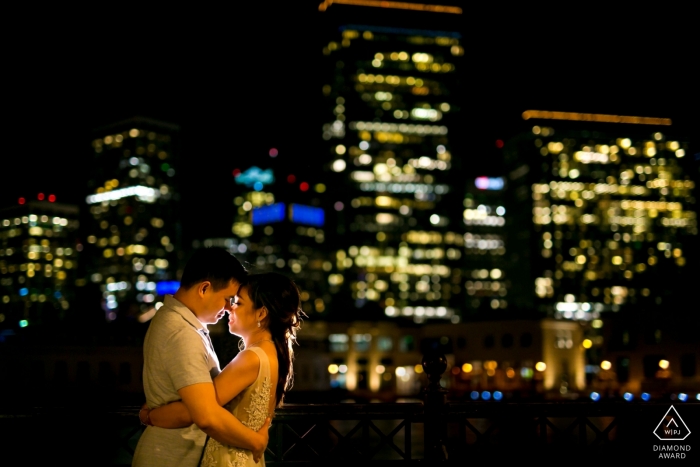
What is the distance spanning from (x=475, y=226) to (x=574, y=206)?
59.7ft

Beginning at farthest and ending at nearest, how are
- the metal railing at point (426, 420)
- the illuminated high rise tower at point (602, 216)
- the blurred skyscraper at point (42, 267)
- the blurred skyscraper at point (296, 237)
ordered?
the blurred skyscraper at point (296, 237) → the illuminated high rise tower at point (602, 216) → the blurred skyscraper at point (42, 267) → the metal railing at point (426, 420)

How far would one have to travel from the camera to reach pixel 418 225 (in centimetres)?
11831

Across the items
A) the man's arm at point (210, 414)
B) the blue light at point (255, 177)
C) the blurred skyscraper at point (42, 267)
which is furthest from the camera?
the blue light at point (255, 177)

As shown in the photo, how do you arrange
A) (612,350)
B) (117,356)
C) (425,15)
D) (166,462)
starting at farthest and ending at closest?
(425,15) < (612,350) < (117,356) < (166,462)

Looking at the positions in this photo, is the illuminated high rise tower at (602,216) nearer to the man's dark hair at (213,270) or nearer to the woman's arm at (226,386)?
the man's dark hair at (213,270)

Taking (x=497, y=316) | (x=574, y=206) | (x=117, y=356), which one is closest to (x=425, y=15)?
(x=574, y=206)

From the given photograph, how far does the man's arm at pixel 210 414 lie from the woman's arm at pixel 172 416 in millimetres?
74

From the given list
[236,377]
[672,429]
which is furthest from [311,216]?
[236,377]

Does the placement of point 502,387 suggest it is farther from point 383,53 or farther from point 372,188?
point 383,53

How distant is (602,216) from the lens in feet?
410

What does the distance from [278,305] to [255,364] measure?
0.35 m

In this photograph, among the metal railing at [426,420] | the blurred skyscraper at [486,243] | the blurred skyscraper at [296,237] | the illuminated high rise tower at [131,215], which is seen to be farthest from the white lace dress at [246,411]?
the illuminated high rise tower at [131,215]

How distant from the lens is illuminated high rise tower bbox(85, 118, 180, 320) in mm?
133875

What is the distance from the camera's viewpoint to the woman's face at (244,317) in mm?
4117
